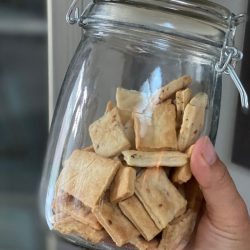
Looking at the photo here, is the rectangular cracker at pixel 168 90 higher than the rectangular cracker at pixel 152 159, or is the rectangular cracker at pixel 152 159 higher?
the rectangular cracker at pixel 168 90

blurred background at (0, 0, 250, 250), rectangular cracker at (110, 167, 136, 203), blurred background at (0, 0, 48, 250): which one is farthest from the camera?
blurred background at (0, 0, 48, 250)

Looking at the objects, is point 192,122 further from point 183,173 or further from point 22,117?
point 22,117

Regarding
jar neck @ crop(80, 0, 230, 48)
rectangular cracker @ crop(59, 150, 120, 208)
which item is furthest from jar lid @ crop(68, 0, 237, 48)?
rectangular cracker @ crop(59, 150, 120, 208)

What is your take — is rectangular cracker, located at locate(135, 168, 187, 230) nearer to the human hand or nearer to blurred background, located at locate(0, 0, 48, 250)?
the human hand

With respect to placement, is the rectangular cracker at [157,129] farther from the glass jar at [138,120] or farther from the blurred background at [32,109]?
the blurred background at [32,109]

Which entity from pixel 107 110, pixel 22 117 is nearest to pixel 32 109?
pixel 22 117

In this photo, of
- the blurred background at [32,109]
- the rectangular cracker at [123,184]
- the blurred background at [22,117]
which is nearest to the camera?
the rectangular cracker at [123,184]

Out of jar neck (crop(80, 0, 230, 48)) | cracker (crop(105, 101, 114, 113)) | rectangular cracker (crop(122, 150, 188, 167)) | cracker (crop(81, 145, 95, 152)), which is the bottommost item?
cracker (crop(81, 145, 95, 152))

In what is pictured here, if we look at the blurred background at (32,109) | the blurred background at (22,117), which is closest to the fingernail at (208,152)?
the blurred background at (32,109)

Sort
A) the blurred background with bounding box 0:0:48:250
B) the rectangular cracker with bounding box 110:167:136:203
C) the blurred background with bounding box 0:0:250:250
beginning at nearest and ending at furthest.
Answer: the rectangular cracker with bounding box 110:167:136:203 < the blurred background with bounding box 0:0:250:250 < the blurred background with bounding box 0:0:48:250

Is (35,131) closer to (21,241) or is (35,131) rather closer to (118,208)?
(21,241)
